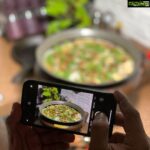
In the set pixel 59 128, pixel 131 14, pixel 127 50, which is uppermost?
pixel 131 14

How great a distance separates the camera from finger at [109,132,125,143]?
0.59 m

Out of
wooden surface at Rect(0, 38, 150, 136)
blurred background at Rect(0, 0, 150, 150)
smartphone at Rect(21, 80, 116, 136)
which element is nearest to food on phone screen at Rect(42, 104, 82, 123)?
smartphone at Rect(21, 80, 116, 136)

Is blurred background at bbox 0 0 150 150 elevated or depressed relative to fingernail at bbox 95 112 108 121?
elevated

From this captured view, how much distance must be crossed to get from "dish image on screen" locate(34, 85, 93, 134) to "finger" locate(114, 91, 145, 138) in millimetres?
52

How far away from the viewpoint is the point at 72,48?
1320 mm

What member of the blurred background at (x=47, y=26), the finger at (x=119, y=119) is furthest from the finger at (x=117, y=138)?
the blurred background at (x=47, y=26)

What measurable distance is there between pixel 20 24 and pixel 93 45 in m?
0.28

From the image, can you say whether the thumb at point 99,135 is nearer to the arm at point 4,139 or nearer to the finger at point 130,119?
the finger at point 130,119

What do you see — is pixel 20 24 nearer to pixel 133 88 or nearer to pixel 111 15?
pixel 111 15

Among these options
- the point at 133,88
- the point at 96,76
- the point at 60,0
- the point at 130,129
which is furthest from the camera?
the point at 60,0

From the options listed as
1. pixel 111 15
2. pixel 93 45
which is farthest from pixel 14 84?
pixel 111 15

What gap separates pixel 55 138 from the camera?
62cm

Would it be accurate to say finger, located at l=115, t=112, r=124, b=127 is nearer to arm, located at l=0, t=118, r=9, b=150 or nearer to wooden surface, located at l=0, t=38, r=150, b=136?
wooden surface, located at l=0, t=38, r=150, b=136

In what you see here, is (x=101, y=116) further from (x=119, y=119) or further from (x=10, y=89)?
(x=10, y=89)
